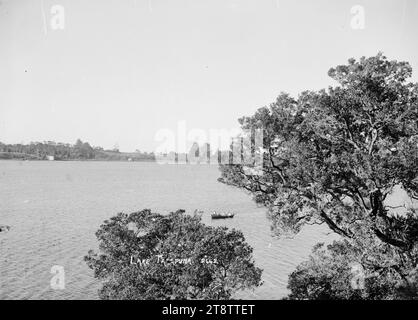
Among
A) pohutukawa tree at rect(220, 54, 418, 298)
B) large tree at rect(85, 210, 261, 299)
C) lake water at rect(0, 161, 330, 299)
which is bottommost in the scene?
lake water at rect(0, 161, 330, 299)

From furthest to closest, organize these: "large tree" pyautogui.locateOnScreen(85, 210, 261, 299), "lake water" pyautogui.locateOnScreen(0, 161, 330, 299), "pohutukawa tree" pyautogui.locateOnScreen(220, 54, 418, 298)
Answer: "lake water" pyautogui.locateOnScreen(0, 161, 330, 299), "pohutukawa tree" pyautogui.locateOnScreen(220, 54, 418, 298), "large tree" pyautogui.locateOnScreen(85, 210, 261, 299)

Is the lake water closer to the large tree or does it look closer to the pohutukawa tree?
the pohutukawa tree

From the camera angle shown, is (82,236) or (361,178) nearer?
(361,178)

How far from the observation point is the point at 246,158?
59.3 ft

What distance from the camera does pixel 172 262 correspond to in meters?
15.6

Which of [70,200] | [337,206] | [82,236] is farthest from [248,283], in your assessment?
[70,200]

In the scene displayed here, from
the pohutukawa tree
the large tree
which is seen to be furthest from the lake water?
the large tree

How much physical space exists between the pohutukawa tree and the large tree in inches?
123

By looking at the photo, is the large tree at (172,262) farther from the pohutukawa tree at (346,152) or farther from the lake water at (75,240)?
the lake water at (75,240)

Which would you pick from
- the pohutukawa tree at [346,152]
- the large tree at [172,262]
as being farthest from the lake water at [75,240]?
the large tree at [172,262]

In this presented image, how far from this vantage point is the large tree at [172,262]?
1518cm

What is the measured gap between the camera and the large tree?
15180mm

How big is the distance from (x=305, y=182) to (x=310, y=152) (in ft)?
4.13
